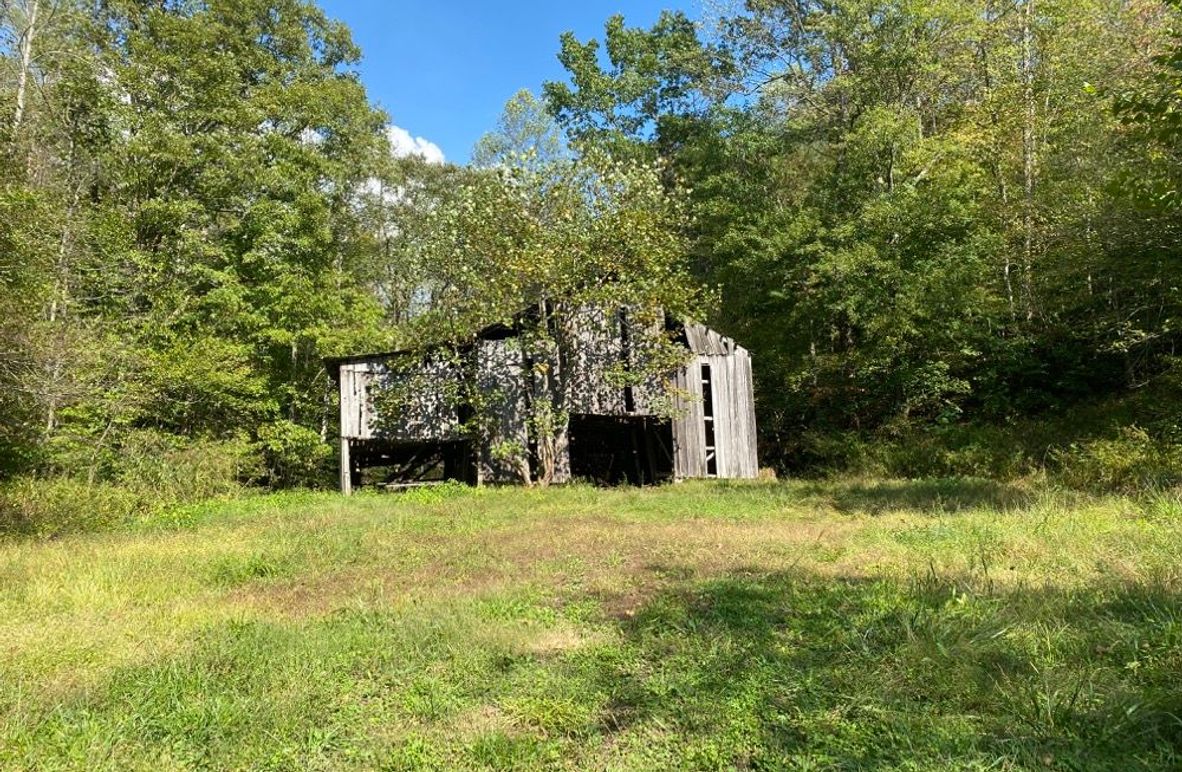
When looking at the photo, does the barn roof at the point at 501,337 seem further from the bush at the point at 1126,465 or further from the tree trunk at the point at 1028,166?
the bush at the point at 1126,465

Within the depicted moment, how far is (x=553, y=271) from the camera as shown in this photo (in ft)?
49.2

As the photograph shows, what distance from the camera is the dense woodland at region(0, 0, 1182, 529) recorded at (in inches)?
579

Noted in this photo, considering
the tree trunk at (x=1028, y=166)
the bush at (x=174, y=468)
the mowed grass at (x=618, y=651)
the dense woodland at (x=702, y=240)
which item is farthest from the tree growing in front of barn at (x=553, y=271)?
the tree trunk at (x=1028, y=166)

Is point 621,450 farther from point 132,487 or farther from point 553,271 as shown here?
point 132,487

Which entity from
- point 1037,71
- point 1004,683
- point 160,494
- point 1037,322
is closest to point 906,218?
point 1037,322

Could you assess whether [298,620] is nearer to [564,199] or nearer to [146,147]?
[564,199]

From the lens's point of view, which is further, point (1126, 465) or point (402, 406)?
point (402, 406)

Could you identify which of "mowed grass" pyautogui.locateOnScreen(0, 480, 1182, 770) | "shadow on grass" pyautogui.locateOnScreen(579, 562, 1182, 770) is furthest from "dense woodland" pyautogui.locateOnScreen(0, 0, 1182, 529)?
"shadow on grass" pyautogui.locateOnScreen(579, 562, 1182, 770)

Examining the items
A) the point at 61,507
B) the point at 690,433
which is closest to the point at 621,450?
the point at 690,433

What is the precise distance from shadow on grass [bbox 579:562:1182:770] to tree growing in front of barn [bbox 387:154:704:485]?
10355 millimetres

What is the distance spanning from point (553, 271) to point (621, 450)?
836 cm

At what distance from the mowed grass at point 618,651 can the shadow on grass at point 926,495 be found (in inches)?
60.6

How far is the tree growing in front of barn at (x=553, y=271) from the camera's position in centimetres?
1513

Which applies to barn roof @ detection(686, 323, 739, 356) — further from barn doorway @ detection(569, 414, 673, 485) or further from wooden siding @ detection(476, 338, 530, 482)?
wooden siding @ detection(476, 338, 530, 482)
